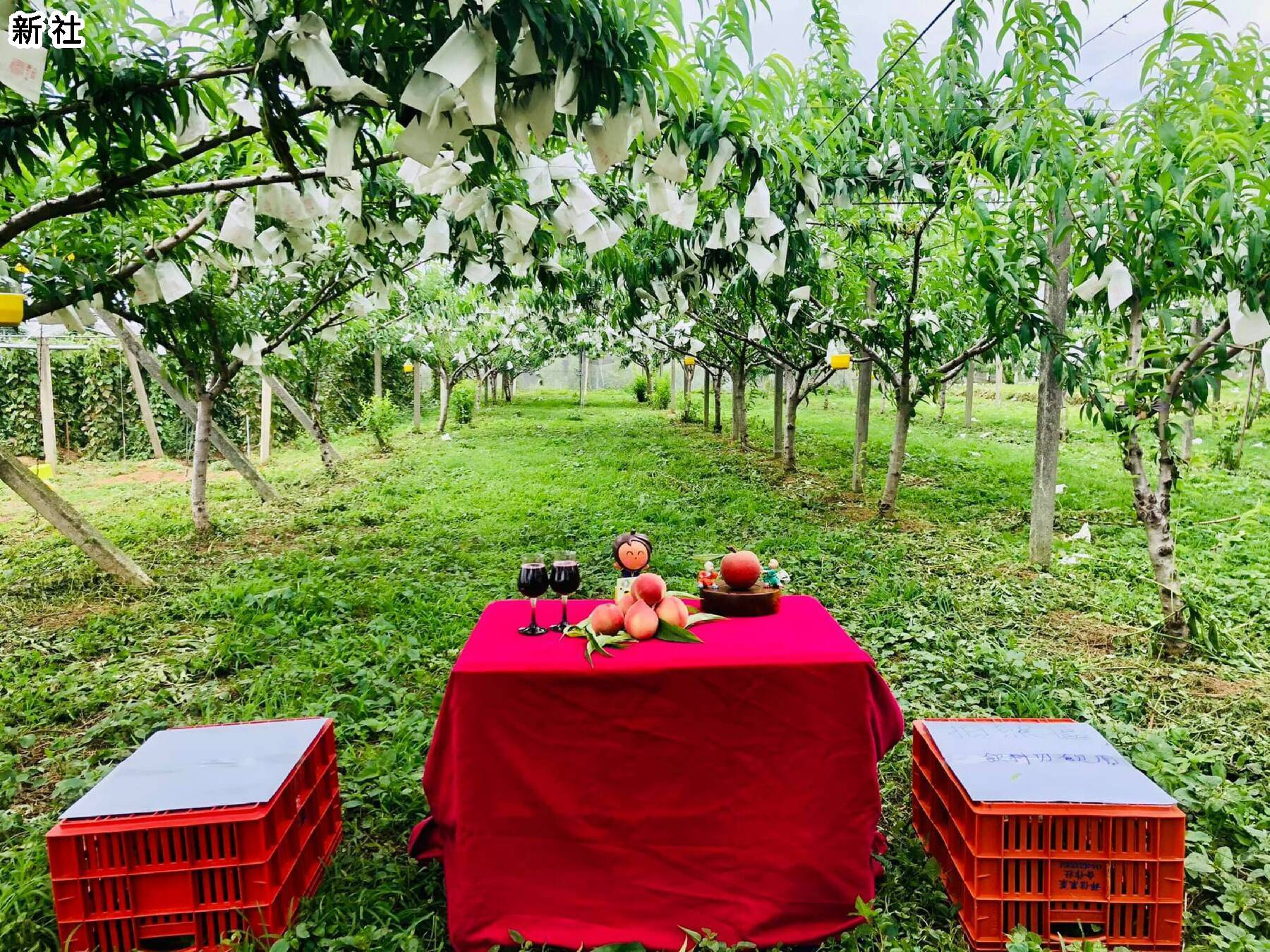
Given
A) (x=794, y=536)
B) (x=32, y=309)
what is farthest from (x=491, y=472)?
(x=32, y=309)

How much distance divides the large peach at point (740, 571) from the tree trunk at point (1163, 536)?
209 cm

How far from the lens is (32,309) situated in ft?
12.3

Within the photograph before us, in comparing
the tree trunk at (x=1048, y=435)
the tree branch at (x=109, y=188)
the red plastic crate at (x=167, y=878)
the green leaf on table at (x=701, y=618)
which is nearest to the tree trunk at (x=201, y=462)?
the tree branch at (x=109, y=188)

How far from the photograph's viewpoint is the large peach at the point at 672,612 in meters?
2.05

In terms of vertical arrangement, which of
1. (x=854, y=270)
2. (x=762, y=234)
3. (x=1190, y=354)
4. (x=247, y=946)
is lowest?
(x=247, y=946)

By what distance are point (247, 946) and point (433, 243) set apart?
2.42 metres

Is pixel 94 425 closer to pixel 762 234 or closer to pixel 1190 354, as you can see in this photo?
pixel 762 234

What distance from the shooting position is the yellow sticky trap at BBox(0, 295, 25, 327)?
10.6 ft

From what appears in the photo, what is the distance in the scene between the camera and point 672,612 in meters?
2.06

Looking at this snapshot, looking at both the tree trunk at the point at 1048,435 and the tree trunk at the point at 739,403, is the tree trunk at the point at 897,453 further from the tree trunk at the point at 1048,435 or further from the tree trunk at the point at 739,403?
the tree trunk at the point at 739,403

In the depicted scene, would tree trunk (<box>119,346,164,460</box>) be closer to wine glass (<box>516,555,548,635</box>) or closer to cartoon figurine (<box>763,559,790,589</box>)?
wine glass (<box>516,555,548,635</box>)

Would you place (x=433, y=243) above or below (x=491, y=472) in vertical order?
above

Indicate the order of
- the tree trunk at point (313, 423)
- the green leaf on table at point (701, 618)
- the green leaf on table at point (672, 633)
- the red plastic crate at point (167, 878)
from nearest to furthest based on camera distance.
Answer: the red plastic crate at point (167, 878)
the green leaf on table at point (672, 633)
the green leaf on table at point (701, 618)
the tree trunk at point (313, 423)

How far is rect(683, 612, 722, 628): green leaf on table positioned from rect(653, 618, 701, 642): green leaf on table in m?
0.09
